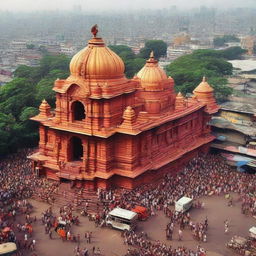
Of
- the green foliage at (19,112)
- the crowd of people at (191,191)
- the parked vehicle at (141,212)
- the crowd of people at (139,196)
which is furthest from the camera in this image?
the green foliage at (19,112)

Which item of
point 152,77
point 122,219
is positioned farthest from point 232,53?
point 122,219

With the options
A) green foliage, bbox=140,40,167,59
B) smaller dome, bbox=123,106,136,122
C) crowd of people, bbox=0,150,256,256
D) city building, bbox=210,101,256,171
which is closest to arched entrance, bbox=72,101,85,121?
smaller dome, bbox=123,106,136,122

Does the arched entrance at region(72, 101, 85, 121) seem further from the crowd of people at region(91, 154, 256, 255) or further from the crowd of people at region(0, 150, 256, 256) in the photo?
the crowd of people at region(91, 154, 256, 255)

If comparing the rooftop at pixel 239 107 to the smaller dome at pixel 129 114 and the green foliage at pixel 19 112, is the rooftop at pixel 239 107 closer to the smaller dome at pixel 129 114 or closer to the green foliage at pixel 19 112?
the green foliage at pixel 19 112

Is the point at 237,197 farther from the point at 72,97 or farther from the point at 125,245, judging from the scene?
the point at 72,97

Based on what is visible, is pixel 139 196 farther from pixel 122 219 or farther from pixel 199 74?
pixel 199 74

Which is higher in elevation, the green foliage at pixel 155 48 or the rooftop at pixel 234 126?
the green foliage at pixel 155 48

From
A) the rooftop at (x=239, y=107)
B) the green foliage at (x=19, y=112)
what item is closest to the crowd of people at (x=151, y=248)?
the green foliage at (x=19, y=112)

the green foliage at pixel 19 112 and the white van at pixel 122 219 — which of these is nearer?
the white van at pixel 122 219
